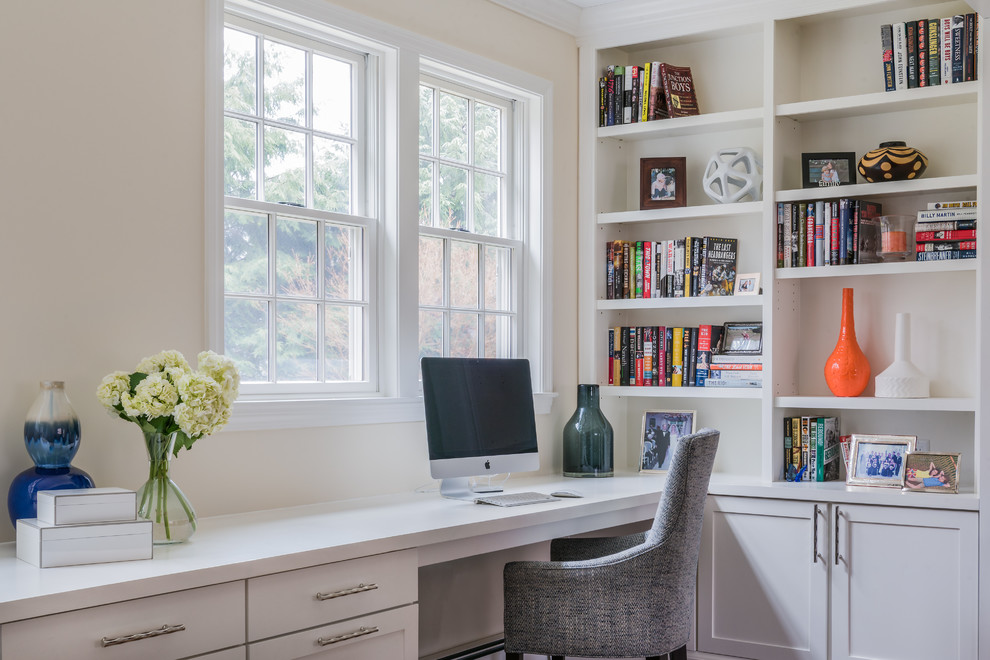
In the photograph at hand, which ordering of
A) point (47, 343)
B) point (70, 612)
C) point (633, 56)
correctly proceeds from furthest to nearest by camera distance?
point (633, 56) < point (47, 343) < point (70, 612)

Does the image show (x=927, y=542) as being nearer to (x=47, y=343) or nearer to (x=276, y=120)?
(x=276, y=120)

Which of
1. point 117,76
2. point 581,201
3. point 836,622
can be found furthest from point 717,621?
point 117,76

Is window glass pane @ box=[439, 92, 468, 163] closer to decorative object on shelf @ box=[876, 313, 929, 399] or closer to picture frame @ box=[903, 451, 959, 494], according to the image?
decorative object on shelf @ box=[876, 313, 929, 399]

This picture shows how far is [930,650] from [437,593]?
1.67 meters

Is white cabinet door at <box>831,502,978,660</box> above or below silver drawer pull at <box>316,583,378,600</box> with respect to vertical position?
below

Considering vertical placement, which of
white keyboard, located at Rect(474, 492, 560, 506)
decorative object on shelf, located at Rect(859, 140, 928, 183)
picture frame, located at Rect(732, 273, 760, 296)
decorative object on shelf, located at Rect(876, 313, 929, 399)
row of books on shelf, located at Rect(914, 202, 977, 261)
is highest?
decorative object on shelf, located at Rect(859, 140, 928, 183)

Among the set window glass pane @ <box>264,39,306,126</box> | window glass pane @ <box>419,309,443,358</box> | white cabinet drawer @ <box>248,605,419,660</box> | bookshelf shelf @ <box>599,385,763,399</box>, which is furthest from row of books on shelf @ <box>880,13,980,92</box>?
white cabinet drawer @ <box>248,605,419,660</box>

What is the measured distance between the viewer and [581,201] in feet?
13.7

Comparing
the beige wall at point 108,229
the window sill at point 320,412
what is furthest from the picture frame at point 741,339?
the beige wall at point 108,229

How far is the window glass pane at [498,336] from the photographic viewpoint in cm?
386

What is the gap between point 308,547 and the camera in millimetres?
2273

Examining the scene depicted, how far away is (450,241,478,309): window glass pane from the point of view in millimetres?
3707

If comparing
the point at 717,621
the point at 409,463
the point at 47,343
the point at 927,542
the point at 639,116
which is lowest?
the point at 717,621

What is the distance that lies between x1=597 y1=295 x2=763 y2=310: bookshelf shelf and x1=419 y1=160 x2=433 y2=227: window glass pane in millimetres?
914
